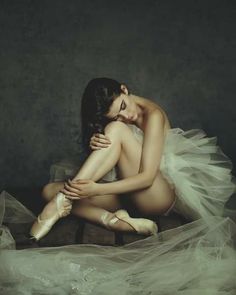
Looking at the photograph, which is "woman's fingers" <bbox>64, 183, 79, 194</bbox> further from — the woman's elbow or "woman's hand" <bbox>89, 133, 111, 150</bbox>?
the woman's elbow

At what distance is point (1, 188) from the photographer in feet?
10.9

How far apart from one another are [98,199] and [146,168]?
32 centimetres

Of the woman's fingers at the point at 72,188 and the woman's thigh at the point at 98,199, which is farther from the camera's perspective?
the woman's thigh at the point at 98,199

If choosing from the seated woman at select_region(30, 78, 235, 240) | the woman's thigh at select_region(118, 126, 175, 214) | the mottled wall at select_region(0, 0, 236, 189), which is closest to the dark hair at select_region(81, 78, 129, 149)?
the seated woman at select_region(30, 78, 235, 240)

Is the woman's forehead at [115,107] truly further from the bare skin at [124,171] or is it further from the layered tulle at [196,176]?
the layered tulle at [196,176]

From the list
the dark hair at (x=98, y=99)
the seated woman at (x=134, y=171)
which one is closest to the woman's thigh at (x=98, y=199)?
the seated woman at (x=134, y=171)

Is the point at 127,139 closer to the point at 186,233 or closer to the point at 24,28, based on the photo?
the point at 186,233

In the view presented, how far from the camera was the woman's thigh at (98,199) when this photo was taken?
7.09ft

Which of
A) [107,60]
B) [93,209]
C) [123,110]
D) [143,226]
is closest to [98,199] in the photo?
[93,209]

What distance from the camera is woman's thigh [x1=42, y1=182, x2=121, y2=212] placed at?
2.16 metres

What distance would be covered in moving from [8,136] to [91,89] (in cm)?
137

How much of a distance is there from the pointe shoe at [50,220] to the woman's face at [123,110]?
0.45m

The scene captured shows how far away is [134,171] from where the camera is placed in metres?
2.09

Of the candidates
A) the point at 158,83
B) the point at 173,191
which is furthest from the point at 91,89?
the point at 158,83
